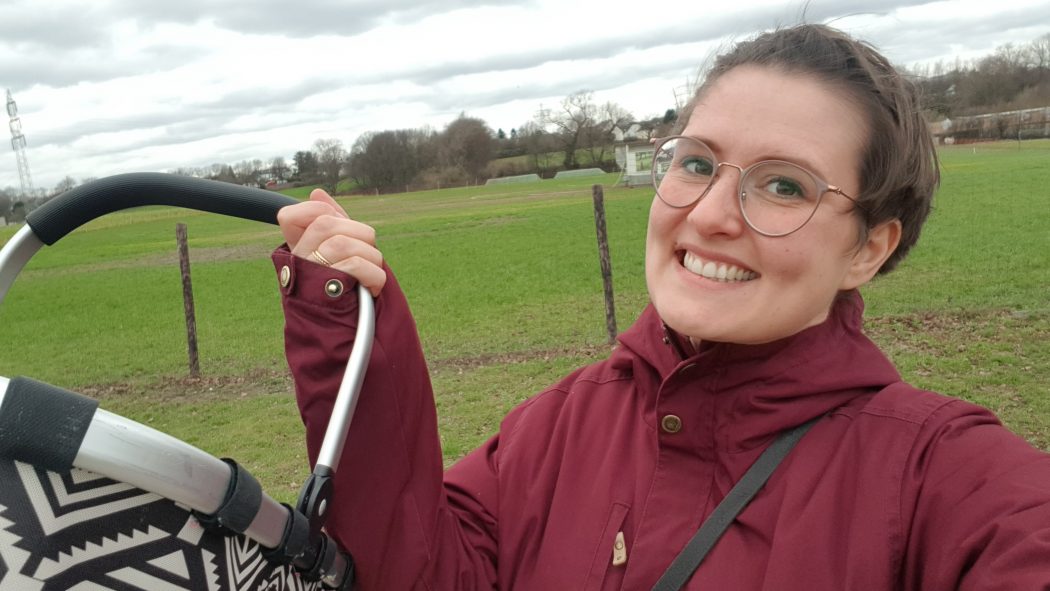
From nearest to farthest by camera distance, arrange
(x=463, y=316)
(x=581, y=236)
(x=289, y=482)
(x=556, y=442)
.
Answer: (x=556, y=442) < (x=289, y=482) < (x=463, y=316) < (x=581, y=236)

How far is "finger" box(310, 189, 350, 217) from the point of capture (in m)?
1.47

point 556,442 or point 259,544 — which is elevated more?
point 259,544

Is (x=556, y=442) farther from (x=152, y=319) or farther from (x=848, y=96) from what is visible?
(x=152, y=319)

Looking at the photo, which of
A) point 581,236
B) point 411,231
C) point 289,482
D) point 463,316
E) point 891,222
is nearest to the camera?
point 891,222

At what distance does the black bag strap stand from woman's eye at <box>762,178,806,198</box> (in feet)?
1.50

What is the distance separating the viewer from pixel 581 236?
29.0 m

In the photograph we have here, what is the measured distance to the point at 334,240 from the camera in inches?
54.0

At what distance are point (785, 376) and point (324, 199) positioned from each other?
38.1 inches

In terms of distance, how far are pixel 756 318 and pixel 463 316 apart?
46.2ft

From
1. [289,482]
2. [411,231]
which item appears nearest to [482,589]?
[289,482]

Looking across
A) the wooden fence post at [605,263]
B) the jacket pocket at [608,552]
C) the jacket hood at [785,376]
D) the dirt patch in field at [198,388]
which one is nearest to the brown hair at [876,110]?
the jacket hood at [785,376]

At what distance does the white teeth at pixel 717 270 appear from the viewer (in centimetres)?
158

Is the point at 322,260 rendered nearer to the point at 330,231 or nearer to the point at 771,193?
the point at 330,231

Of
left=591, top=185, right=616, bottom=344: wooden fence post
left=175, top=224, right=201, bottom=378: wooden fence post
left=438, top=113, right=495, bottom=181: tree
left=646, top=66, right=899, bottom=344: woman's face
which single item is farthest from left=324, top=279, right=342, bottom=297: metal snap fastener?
left=438, top=113, right=495, bottom=181: tree
